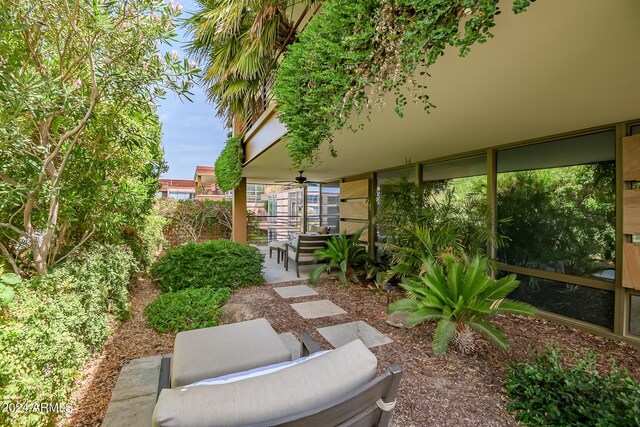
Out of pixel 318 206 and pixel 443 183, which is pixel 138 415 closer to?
pixel 443 183

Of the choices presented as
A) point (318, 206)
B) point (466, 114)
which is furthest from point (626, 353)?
point (318, 206)

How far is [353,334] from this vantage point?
3.10 m

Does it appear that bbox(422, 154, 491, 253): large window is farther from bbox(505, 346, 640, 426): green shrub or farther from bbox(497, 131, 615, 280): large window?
bbox(505, 346, 640, 426): green shrub

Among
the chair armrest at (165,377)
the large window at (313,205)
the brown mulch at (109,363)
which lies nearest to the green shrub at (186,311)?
the brown mulch at (109,363)

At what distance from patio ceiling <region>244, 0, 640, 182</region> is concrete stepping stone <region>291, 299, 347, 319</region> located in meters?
2.34

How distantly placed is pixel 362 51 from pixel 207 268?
4192 millimetres

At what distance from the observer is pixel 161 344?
303 centimetres

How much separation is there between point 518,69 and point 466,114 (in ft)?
3.10

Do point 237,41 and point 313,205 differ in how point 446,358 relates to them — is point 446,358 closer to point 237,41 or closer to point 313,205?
point 237,41

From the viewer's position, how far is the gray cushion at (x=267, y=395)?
33.5 inches

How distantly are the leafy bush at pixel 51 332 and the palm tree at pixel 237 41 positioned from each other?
2884 mm

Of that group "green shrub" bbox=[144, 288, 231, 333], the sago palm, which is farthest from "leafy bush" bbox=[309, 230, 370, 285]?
the sago palm

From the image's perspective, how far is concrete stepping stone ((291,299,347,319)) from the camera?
12.3ft

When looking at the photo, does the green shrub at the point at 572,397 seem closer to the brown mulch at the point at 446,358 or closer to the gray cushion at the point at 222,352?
the brown mulch at the point at 446,358
